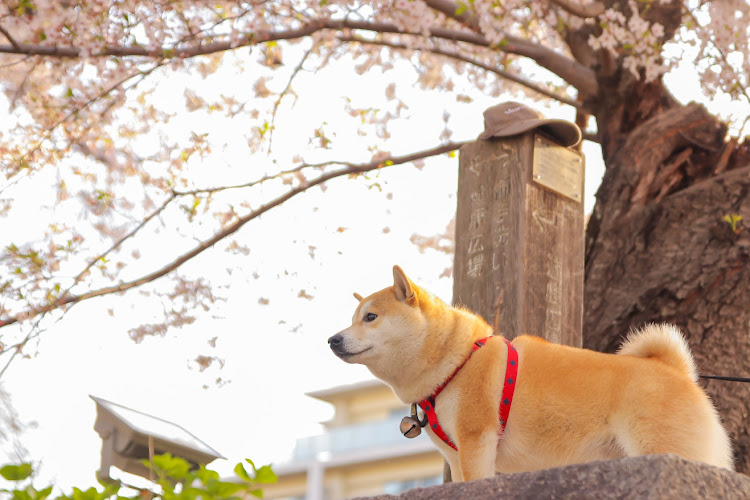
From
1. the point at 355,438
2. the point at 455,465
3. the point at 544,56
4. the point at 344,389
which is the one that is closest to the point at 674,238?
the point at 544,56

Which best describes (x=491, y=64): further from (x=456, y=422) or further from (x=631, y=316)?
(x=456, y=422)

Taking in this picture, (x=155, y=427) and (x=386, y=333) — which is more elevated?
(x=386, y=333)

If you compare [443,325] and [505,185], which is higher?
[505,185]

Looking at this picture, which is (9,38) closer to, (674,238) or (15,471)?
(674,238)

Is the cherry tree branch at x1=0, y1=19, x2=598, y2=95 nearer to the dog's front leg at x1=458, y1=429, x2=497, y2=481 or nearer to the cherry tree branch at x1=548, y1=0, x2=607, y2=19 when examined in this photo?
the cherry tree branch at x1=548, y1=0, x2=607, y2=19

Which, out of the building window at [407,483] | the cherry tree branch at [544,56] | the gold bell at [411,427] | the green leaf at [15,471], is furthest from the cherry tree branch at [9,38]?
the building window at [407,483]

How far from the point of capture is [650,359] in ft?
8.96

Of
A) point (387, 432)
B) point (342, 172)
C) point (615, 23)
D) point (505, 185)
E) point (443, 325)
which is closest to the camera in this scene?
point (443, 325)

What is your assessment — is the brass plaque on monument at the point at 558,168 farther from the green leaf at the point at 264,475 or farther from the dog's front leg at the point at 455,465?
the green leaf at the point at 264,475

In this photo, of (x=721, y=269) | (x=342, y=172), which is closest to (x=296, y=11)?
(x=342, y=172)

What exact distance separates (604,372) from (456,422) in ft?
1.59

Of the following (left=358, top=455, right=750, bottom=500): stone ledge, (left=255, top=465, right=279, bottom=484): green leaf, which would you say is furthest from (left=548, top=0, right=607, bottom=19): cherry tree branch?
(left=255, top=465, right=279, bottom=484): green leaf

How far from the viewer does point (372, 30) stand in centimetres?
625

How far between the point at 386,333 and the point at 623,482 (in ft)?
3.77
